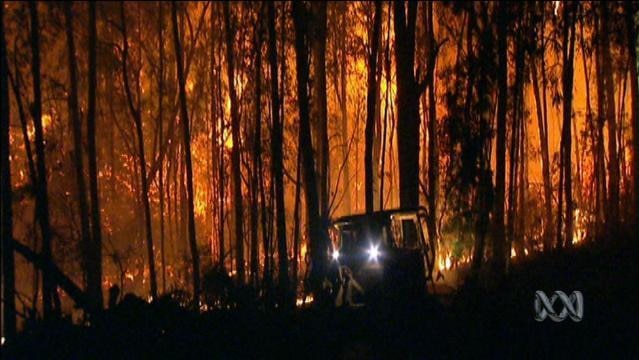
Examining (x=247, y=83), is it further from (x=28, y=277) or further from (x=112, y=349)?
(x=112, y=349)

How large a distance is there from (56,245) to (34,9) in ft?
22.9

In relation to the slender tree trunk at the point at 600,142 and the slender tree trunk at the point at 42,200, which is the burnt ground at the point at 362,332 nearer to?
the slender tree trunk at the point at 42,200

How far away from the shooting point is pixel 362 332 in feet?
31.4

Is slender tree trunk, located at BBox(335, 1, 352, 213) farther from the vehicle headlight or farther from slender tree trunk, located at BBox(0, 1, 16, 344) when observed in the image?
slender tree trunk, located at BBox(0, 1, 16, 344)

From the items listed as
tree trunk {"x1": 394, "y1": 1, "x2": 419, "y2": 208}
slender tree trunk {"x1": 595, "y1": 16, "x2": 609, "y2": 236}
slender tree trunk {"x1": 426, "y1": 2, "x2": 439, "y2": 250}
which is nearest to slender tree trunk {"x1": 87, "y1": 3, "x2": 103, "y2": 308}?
tree trunk {"x1": 394, "y1": 1, "x2": 419, "y2": 208}

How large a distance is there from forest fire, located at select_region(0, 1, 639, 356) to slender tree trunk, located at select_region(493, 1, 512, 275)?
0.03 meters

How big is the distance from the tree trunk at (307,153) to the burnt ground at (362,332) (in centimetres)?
123

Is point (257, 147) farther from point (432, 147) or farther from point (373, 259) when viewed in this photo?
point (432, 147)

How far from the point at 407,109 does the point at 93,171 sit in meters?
4.98

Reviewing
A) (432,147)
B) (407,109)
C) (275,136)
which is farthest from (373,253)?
(432,147)

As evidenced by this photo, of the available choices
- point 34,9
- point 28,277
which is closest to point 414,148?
point 34,9

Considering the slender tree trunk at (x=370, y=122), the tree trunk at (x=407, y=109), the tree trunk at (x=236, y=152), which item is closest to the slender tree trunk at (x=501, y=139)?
the tree trunk at (x=407, y=109)

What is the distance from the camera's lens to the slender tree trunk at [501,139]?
12984 mm

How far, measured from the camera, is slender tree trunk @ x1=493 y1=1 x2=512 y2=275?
13.0m
